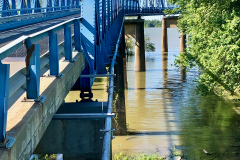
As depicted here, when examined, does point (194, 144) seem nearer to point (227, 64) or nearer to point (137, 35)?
point (227, 64)

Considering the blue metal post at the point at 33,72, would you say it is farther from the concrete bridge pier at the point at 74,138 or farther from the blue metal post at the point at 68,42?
the blue metal post at the point at 68,42

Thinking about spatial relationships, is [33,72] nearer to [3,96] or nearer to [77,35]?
[3,96]

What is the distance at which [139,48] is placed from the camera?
32156 mm

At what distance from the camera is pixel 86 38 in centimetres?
692

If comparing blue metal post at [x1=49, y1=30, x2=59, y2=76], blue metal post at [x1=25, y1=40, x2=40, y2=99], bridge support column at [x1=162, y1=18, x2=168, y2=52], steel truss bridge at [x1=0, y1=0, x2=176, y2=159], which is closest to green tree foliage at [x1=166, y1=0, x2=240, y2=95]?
steel truss bridge at [x1=0, y1=0, x2=176, y2=159]

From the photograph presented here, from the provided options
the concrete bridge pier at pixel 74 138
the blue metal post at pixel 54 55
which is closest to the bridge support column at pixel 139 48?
the concrete bridge pier at pixel 74 138

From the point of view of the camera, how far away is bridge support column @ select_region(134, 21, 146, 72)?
103 feet

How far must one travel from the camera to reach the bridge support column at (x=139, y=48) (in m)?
31.3

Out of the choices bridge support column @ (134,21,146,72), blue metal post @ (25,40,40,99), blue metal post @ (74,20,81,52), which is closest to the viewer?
blue metal post @ (25,40,40,99)

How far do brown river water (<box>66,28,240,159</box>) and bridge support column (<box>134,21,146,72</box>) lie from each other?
4.48 m

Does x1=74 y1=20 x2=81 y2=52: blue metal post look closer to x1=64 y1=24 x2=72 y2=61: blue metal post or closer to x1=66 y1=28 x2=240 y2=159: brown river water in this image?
x1=64 y1=24 x2=72 y2=61: blue metal post

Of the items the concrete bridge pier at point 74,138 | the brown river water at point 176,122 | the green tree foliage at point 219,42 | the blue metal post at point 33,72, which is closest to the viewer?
the blue metal post at point 33,72

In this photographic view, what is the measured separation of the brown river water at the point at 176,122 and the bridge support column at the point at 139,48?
448cm

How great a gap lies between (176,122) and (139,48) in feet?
52.3
